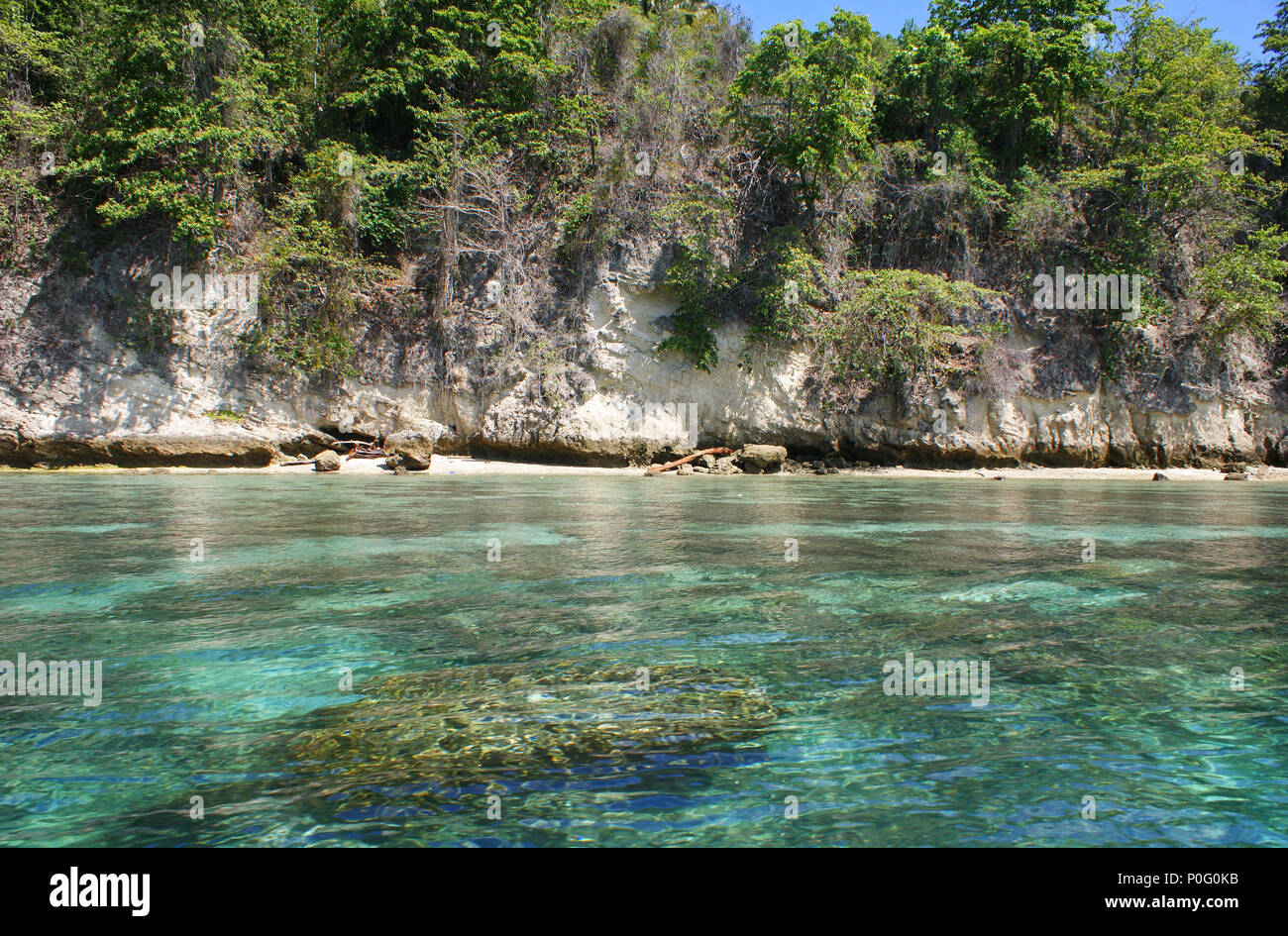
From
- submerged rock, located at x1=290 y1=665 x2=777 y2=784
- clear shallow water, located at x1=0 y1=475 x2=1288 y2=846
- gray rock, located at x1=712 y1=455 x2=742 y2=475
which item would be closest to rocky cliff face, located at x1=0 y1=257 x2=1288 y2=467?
gray rock, located at x1=712 y1=455 x2=742 y2=475

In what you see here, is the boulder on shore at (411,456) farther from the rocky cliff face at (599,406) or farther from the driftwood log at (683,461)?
the driftwood log at (683,461)

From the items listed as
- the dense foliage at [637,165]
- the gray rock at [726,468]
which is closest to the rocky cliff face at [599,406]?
the dense foliage at [637,165]

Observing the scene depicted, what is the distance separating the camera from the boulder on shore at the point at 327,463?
1714 cm

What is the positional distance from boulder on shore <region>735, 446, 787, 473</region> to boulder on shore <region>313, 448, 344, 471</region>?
9.87 meters

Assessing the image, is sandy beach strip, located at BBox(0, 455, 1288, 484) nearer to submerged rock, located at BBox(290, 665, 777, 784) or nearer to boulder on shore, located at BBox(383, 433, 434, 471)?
boulder on shore, located at BBox(383, 433, 434, 471)

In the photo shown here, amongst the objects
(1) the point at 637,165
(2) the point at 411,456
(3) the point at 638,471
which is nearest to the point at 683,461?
(3) the point at 638,471

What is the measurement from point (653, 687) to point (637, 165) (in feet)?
66.4

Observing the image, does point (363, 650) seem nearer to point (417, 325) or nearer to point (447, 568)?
point (447, 568)

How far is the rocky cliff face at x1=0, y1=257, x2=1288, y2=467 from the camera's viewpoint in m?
17.5

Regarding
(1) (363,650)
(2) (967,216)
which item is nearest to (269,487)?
(1) (363,650)

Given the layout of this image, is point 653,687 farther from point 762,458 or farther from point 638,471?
point 762,458

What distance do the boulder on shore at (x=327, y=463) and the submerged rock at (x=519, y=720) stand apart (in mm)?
15588

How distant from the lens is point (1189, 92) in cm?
2109
